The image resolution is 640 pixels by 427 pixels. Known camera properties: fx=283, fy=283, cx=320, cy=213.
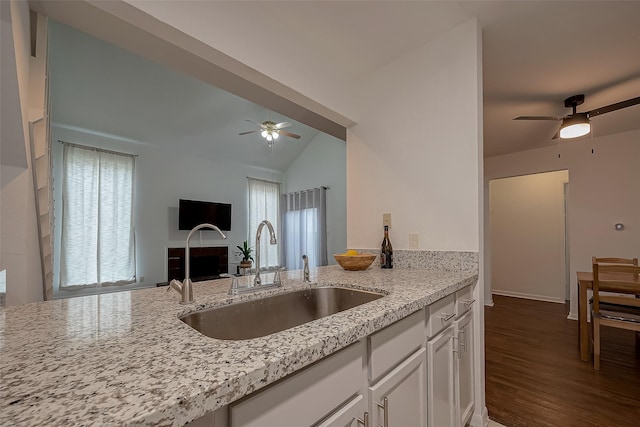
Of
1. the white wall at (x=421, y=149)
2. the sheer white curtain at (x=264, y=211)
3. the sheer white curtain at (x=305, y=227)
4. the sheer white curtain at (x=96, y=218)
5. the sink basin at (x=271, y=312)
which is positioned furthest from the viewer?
the sheer white curtain at (x=264, y=211)

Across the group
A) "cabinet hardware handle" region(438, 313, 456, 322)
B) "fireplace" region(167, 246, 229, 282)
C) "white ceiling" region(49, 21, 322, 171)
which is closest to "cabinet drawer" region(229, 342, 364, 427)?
"cabinet hardware handle" region(438, 313, 456, 322)

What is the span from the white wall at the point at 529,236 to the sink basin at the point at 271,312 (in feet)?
16.6

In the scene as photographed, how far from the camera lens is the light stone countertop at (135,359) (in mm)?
405

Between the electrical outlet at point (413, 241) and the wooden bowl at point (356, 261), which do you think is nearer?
the wooden bowl at point (356, 261)

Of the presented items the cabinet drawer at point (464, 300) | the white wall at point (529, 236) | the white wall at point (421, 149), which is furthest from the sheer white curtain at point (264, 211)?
the cabinet drawer at point (464, 300)

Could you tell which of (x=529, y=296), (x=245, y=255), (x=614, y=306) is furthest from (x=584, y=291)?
(x=245, y=255)

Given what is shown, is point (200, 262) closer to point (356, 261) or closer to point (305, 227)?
point (305, 227)

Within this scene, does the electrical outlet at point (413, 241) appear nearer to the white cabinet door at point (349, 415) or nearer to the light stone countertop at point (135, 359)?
the light stone countertop at point (135, 359)

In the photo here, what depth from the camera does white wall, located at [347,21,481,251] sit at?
5.80 feet

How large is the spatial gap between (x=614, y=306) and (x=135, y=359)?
3.66m

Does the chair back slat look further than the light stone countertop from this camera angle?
Yes

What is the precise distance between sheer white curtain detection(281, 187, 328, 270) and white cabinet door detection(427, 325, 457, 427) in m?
4.65

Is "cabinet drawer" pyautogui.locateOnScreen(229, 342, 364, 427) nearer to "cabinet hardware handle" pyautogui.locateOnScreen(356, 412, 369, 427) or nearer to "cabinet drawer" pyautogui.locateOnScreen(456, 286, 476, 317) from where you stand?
"cabinet hardware handle" pyautogui.locateOnScreen(356, 412, 369, 427)

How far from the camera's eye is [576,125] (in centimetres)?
259
